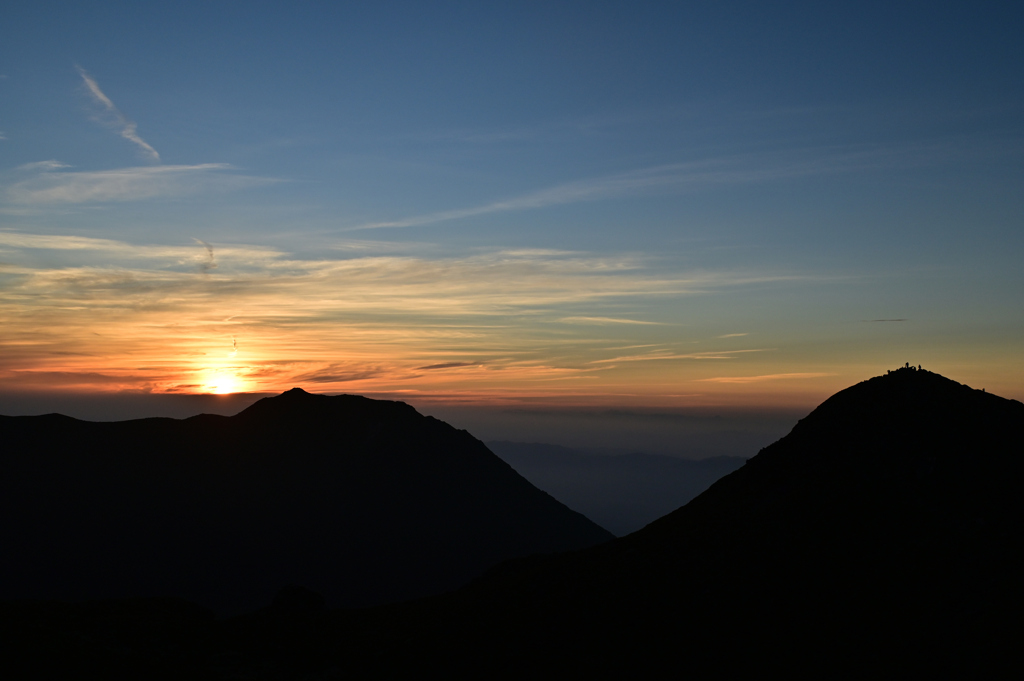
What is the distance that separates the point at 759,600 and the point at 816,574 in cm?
525

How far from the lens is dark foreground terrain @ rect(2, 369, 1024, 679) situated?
4422 centimetres

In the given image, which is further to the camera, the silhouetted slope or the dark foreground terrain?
the dark foreground terrain

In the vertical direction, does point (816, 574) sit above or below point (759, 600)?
above

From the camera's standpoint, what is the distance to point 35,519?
586ft

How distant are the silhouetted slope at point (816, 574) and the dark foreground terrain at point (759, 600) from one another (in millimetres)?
148

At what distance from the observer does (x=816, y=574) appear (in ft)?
163

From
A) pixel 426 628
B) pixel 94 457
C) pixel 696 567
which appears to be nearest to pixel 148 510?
pixel 94 457

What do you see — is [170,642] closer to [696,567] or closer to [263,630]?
[263,630]

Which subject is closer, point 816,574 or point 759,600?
point 759,600

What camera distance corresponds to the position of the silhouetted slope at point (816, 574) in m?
44.0

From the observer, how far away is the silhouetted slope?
44031 mm

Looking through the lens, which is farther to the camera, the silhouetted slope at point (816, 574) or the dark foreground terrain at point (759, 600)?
the dark foreground terrain at point (759, 600)

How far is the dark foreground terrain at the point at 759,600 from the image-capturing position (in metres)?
44.2

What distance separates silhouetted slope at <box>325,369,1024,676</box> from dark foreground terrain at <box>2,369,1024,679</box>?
0.49 feet
